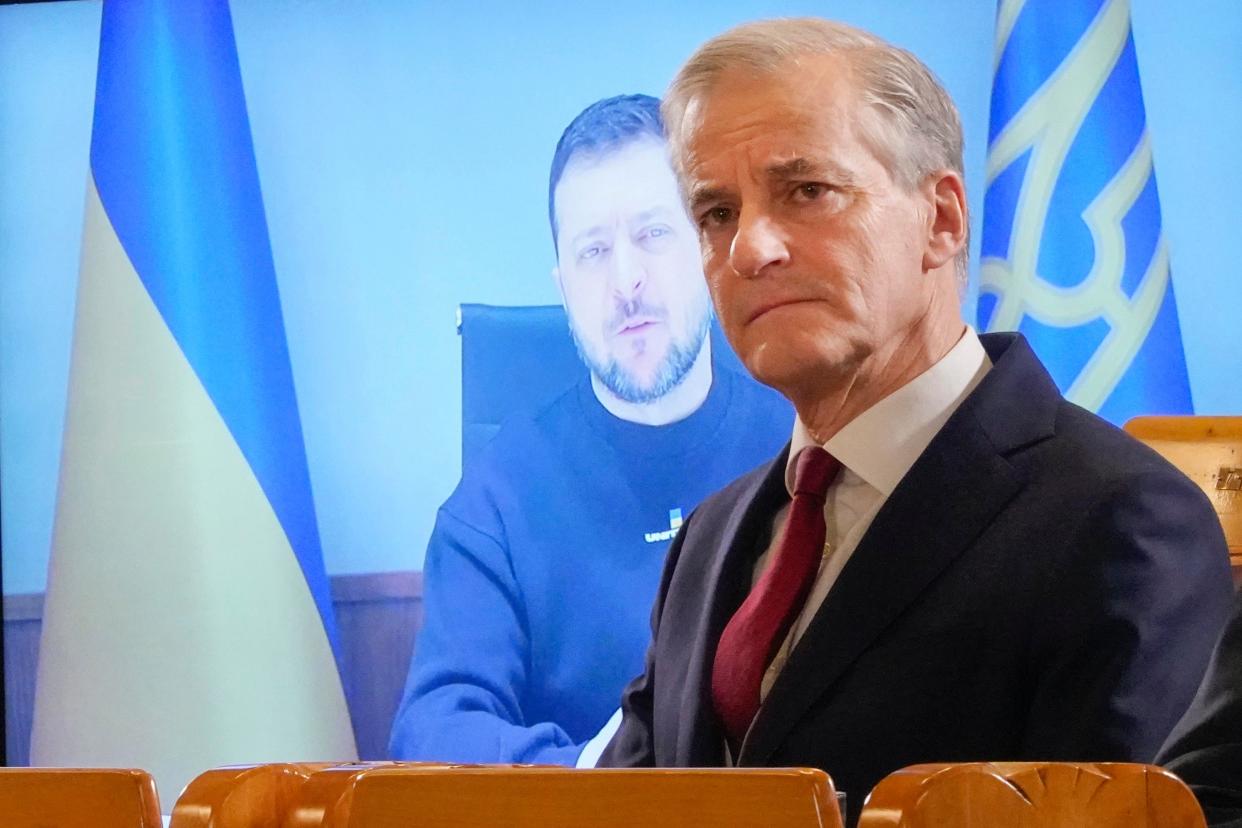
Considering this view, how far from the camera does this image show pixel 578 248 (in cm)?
289

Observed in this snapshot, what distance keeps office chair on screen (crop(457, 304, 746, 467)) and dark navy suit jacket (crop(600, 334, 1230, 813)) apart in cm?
156

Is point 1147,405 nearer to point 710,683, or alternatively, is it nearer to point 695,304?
point 695,304

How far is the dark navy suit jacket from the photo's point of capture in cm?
119

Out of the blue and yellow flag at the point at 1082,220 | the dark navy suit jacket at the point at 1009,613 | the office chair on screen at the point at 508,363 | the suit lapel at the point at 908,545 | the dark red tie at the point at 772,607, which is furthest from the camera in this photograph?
the office chair on screen at the point at 508,363

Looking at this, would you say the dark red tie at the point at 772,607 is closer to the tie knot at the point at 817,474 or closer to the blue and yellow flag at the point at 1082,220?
the tie knot at the point at 817,474

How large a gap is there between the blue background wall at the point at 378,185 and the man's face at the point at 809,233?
1.44 meters

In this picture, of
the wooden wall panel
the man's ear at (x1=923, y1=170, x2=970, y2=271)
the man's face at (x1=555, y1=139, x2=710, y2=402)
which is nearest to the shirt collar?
the man's ear at (x1=923, y1=170, x2=970, y2=271)

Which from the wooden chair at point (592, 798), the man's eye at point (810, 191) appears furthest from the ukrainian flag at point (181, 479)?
the wooden chair at point (592, 798)

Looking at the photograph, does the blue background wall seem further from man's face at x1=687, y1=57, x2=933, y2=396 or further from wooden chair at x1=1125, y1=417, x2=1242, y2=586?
man's face at x1=687, y1=57, x2=933, y2=396

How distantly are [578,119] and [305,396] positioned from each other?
79 cm

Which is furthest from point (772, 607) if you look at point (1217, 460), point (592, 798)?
point (592, 798)

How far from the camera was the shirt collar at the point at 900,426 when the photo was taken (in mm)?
1433

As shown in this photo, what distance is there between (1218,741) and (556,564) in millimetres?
2132

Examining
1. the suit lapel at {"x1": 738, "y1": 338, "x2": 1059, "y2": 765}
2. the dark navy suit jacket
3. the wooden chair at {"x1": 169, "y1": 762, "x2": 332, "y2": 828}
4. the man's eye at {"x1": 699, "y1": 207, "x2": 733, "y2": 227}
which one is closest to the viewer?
the wooden chair at {"x1": 169, "y1": 762, "x2": 332, "y2": 828}
